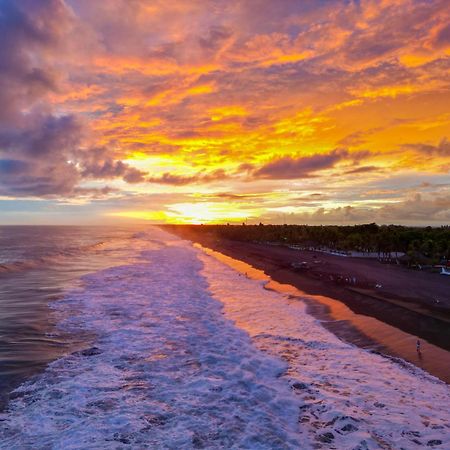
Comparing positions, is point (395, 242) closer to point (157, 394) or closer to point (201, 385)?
point (201, 385)

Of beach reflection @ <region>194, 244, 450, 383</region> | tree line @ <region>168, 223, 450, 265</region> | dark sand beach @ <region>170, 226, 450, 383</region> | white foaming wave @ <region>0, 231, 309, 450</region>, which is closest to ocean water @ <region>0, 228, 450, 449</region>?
white foaming wave @ <region>0, 231, 309, 450</region>

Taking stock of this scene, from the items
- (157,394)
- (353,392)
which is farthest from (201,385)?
(353,392)

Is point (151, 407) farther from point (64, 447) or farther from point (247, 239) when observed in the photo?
point (247, 239)

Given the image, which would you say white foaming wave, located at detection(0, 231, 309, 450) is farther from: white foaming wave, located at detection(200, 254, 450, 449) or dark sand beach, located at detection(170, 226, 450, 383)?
dark sand beach, located at detection(170, 226, 450, 383)

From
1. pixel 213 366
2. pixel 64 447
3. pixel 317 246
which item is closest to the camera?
pixel 64 447

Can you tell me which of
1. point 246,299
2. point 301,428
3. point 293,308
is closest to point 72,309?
point 246,299
